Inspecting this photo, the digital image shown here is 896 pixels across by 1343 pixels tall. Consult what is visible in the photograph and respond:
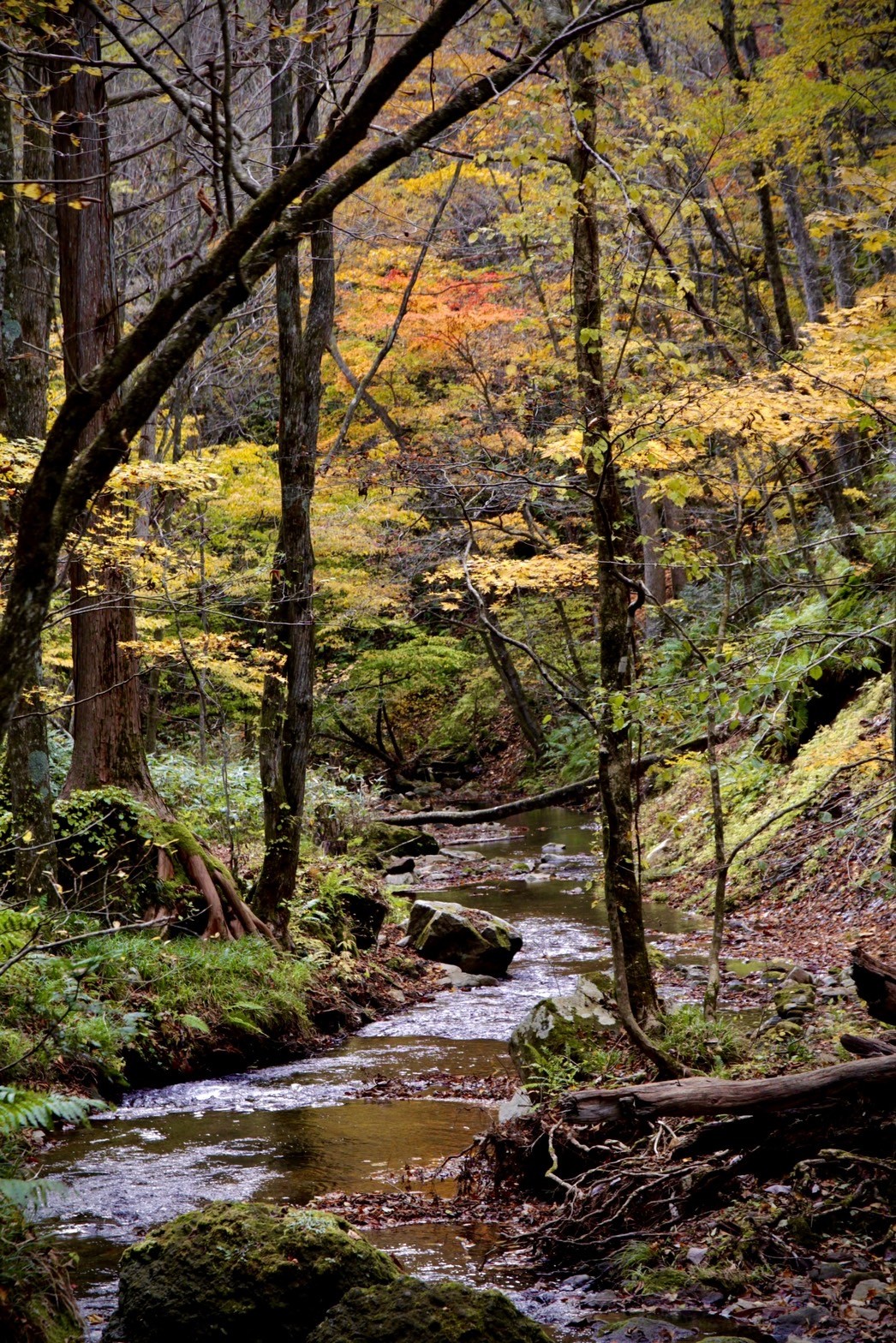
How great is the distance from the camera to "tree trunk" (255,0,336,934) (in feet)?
32.1

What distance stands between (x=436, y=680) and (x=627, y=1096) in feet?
73.3

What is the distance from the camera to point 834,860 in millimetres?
11531

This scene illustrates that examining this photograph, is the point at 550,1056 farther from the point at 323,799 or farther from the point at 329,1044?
the point at 323,799

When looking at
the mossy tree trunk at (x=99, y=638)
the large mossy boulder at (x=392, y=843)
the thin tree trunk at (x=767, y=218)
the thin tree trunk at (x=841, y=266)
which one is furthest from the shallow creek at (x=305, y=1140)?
the thin tree trunk at (x=841, y=266)

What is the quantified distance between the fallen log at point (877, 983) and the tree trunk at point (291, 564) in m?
5.86

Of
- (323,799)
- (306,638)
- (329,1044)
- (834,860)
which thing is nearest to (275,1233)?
(329,1044)

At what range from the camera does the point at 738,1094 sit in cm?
464

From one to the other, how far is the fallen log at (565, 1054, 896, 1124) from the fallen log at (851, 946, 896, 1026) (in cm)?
69

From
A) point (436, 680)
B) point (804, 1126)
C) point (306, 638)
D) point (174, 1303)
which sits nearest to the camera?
point (174, 1303)

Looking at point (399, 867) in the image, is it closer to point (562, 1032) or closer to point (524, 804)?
point (524, 804)

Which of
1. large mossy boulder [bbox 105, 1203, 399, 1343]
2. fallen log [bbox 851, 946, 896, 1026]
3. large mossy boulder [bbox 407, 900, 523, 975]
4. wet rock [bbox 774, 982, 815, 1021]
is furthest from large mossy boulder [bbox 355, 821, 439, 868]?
large mossy boulder [bbox 105, 1203, 399, 1343]

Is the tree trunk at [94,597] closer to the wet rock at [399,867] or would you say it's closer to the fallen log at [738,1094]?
the fallen log at [738,1094]

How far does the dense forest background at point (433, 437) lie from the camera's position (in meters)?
4.94

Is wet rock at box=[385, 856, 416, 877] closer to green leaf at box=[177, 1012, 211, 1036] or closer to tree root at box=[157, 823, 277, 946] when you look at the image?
tree root at box=[157, 823, 277, 946]
